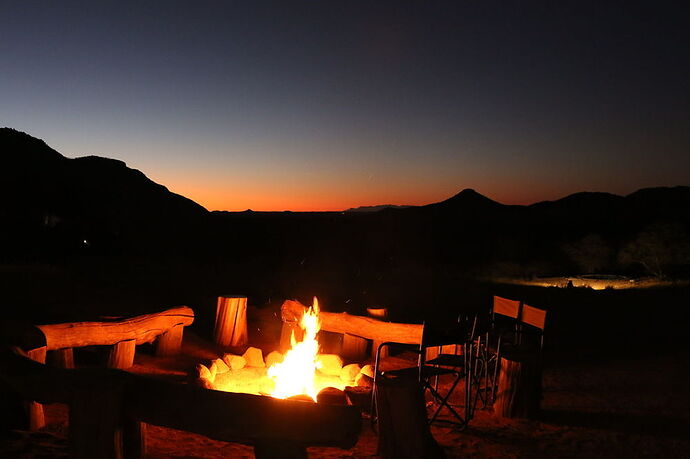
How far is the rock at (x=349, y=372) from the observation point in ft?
24.4

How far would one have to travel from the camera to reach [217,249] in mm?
33469

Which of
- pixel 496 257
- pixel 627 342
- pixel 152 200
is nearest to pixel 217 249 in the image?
pixel 152 200

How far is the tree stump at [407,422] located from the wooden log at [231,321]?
482 centimetres

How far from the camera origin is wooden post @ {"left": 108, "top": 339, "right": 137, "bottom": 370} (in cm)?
665

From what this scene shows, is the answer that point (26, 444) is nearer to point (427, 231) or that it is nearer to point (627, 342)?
point (627, 342)

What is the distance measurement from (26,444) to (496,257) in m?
32.0

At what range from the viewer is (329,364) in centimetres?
770

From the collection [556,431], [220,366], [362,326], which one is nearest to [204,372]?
[220,366]

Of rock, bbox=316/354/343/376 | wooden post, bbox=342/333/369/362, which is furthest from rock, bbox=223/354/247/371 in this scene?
wooden post, bbox=342/333/369/362

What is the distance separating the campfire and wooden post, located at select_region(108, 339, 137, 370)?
0.92m

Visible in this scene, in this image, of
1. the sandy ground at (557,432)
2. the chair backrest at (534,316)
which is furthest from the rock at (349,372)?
the chair backrest at (534,316)

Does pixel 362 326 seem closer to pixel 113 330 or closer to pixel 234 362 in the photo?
pixel 234 362

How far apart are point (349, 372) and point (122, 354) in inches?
118

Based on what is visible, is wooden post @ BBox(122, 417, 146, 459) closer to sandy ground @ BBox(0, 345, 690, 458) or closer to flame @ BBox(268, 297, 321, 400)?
sandy ground @ BBox(0, 345, 690, 458)
